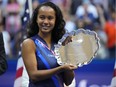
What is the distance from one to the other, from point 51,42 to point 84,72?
4478mm

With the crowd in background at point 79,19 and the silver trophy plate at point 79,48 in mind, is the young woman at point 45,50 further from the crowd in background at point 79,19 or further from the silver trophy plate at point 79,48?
the crowd in background at point 79,19

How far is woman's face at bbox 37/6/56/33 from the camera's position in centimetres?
512

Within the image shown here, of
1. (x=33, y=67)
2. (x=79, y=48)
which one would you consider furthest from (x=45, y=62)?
(x=79, y=48)

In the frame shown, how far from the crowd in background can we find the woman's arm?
6166 millimetres

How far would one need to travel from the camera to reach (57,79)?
5.10 m

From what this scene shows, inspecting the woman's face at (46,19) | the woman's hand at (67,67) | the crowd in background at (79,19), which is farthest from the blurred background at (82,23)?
Result: the woman's hand at (67,67)

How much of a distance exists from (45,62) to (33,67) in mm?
125

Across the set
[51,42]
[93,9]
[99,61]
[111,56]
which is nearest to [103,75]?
[99,61]

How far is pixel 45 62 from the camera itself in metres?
5.03

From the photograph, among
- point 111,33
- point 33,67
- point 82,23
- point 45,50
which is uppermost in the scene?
point 45,50

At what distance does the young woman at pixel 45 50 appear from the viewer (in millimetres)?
4973

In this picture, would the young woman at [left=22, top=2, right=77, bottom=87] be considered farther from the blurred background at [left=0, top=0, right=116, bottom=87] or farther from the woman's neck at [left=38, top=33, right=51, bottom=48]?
the blurred background at [left=0, top=0, right=116, bottom=87]

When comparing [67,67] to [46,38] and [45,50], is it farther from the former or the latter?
[46,38]

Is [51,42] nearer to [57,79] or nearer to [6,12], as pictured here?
[57,79]
